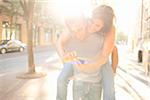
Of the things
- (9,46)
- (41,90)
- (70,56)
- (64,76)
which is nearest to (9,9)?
(9,46)

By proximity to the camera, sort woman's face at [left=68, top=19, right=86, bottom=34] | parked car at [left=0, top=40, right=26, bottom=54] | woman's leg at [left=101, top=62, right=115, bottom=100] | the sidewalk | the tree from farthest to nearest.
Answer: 1. the tree
2. parked car at [left=0, top=40, right=26, bottom=54]
3. the sidewalk
4. woman's leg at [left=101, top=62, right=115, bottom=100]
5. woman's face at [left=68, top=19, right=86, bottom=34]

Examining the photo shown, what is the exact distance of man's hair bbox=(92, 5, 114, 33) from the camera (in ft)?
9.18

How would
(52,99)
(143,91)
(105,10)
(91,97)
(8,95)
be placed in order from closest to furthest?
(105,10), (91,97), (52,99), (8,95), (143,91)

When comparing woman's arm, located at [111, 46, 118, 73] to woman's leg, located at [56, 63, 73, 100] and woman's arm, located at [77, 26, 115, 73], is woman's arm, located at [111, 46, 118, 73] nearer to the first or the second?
woman's arm, located at [77, 26, 115, 73]

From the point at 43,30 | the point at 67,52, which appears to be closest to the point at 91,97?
the point at 67,52

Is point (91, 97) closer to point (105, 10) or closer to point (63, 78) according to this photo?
point (63, 78)

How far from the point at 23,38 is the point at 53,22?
4.72m

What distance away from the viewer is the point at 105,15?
281 centimetres

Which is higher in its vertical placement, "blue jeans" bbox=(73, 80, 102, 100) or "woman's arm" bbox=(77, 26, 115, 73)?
"woman's arm" bbox=(77, 26, 115, 73)

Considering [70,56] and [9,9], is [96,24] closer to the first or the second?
[70,56]

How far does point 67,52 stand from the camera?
2.86 meters

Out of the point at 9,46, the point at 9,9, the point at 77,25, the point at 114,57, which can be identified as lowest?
the point at 9,46

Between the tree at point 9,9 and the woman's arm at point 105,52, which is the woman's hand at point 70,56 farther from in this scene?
the tree at point 9,9

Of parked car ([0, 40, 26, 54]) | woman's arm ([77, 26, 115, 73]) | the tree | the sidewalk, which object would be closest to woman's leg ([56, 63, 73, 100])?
woman's arm ([77, 26, 115, 73])
